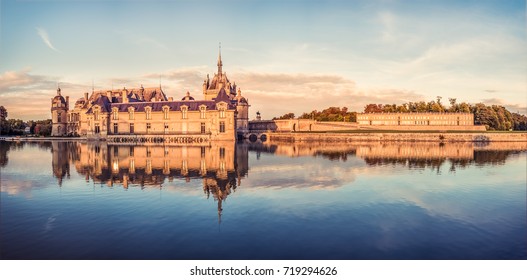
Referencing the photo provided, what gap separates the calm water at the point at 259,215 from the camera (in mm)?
9953

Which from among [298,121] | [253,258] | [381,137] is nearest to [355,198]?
[253,258]

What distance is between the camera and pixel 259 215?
13.5m

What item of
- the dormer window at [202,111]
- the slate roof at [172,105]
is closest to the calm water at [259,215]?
the dormer window at [202,111]

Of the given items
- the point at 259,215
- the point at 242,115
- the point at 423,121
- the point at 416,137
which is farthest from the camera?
the point at 423,121

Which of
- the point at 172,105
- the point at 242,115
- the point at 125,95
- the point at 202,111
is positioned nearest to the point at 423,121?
the point at 242,115

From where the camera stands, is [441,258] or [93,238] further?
[93,238]

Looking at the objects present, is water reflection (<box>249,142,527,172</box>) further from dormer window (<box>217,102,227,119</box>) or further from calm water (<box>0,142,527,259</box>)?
dormer window (<box>217,102,227,119</box>)

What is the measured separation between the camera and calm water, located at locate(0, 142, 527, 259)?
995 centimetres

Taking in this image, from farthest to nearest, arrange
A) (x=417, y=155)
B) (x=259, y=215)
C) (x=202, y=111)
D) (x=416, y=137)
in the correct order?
(x=416, y=137) < (x=202, y=111) < (x=417, y=155) < (x=259, y=215)

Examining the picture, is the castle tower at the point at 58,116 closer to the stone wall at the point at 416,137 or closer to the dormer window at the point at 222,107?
the dormer window at the point at 222,107

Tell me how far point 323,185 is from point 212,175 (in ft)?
23.0

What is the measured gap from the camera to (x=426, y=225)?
1243 centimetres

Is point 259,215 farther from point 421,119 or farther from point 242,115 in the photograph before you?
point 421,119

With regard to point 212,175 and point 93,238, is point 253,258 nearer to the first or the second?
point 93,238
